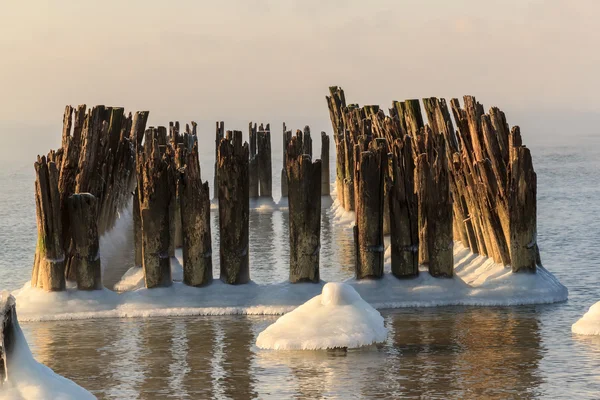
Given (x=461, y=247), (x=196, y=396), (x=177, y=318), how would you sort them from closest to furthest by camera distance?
(x=196, y=396)
(x=177, y=318)
(x=461, y=247)

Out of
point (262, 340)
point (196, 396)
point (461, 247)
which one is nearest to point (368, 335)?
point (262, 340)

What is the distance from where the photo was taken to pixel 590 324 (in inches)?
491

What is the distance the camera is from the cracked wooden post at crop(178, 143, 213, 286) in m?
14.2

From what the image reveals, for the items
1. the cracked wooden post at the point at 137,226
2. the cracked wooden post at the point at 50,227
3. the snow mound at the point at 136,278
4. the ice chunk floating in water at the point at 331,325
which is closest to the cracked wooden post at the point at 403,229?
the ice chunk floating in water at the point at 331,325

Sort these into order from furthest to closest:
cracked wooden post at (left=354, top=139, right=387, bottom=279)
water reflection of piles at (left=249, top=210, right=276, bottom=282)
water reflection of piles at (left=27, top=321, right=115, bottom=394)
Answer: water reflection of piles at (left=249, top=210, right=276, bottom=282), cracked wooden post at (left=354, top=139, right=387, bottom=279), water reflection of piles at (left=27, top=321, right=115, bottom=394)

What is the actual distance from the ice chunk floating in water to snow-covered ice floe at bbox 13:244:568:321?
2090 millimetres

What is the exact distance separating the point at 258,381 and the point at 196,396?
69 centimetres

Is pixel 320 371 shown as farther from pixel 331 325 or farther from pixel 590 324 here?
pixel 590 324

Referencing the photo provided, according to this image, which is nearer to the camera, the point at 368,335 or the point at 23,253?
the point at 368,335

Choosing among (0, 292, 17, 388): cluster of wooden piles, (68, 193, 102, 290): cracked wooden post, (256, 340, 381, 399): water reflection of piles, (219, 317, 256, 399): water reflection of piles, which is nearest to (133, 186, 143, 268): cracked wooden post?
(68, 193, 102, 290): cracked wooden post

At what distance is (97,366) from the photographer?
38.1 ft

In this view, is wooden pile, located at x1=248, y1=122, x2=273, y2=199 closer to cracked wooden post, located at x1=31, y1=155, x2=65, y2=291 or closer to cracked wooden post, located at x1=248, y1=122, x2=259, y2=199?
cracked wooden post, located at x1=248, y1=122, x2=259, y2=199

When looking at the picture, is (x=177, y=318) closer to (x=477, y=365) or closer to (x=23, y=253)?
(x=477, y=365)

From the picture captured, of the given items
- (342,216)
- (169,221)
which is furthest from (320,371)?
(342,216)
